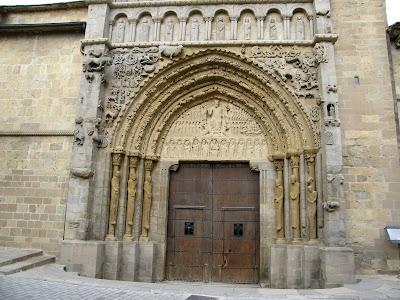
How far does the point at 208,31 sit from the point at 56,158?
5.21 m

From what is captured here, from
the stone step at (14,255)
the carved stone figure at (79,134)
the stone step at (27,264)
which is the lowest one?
the stone step at (27,264)

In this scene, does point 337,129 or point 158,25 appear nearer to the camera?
point 337,129

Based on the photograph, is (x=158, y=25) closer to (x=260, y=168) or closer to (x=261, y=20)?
(x=261, y=20)

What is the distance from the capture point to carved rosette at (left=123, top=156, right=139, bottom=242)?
8523 mm

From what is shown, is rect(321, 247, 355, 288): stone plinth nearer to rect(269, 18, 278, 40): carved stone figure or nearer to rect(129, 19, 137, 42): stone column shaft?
rect(269, 18, 278, 40): carved stone figure

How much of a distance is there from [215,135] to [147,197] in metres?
2.42

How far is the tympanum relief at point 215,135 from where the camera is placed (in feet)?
30.2

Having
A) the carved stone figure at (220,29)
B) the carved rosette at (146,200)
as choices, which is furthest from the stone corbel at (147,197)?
the carved stone figure at (220,29)

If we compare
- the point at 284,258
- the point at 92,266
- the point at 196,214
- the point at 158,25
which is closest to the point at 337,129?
the point at 284,258

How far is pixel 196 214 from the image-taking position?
907 cm

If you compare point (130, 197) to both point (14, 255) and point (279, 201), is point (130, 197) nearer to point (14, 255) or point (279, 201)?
point (14, 255)

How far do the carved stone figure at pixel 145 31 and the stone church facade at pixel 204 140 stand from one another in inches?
1.8

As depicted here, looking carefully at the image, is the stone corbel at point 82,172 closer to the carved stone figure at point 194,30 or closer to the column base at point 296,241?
the carved stone figure at point 194,30

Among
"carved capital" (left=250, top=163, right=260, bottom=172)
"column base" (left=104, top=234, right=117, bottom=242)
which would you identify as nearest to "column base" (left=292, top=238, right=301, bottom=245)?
"carved capital" (left=250, top=163, right=260, bottom=172)
